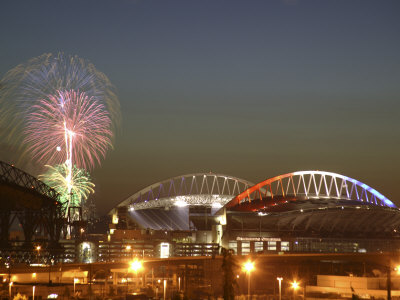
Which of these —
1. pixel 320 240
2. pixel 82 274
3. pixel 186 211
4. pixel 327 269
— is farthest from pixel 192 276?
pixel 186 211

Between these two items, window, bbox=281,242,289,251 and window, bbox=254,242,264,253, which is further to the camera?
window, bbox=281,242,289,251

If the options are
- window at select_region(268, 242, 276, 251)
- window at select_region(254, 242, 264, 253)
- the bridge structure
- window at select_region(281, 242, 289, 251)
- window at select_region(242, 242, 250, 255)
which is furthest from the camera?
window at select_region(281, 242, 289, 251)

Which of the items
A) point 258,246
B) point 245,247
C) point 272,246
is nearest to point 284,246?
point 272,246

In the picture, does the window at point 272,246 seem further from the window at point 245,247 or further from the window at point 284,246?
the window at point 245,247

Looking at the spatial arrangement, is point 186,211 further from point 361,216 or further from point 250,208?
point 361,216

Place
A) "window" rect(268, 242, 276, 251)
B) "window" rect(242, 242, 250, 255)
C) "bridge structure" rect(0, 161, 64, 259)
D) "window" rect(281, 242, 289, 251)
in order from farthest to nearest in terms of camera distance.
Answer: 1. "window" rect(281, 242, 289, 251)
2. "window" rect(268, 242, 276, 251)
3. "window" rect(242, 242, 250, 255)
4. "bridge structure" rect(0, 161, 64, 259)

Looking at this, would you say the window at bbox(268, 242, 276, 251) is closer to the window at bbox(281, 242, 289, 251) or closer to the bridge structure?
the window at bbox(281, 242, 289, 251)

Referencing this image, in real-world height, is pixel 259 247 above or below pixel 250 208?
below

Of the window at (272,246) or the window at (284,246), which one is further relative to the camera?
the window at (284,246)
